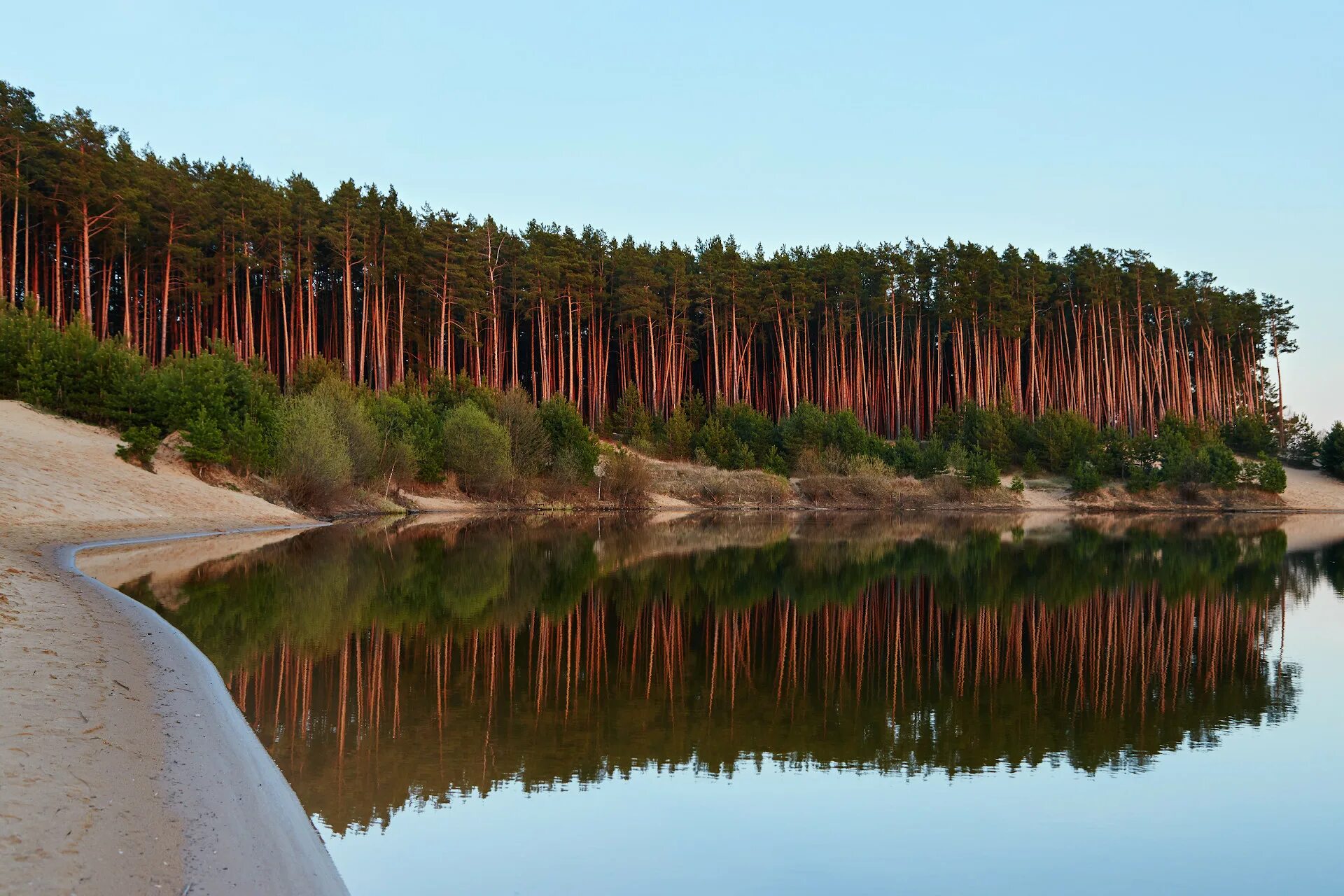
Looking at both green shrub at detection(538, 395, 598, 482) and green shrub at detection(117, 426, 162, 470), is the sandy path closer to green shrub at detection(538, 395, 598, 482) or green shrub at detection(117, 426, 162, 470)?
green shrub at detection(117, 426, 162, 470)

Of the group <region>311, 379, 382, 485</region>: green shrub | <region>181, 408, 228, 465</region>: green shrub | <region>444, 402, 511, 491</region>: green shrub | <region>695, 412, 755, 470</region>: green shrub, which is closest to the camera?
<region>181, 408, 228, 465</region>: green shrub

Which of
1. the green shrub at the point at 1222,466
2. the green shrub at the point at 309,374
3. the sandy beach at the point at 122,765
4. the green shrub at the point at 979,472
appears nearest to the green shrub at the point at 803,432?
the green shrub at the point at 979,472

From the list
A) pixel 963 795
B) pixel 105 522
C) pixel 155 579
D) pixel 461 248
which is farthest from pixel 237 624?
pixel 461 248

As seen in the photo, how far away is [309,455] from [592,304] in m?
32.2

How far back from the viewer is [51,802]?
18.8 feet

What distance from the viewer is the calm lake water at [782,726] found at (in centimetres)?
752

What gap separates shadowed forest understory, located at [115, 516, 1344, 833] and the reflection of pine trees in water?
47 mm

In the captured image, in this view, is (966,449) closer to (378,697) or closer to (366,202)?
(366,202)

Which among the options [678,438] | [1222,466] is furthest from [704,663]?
[1222,466]

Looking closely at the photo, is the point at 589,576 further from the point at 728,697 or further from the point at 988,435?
the point at 988,435

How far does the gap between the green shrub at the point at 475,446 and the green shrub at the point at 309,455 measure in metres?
8.52

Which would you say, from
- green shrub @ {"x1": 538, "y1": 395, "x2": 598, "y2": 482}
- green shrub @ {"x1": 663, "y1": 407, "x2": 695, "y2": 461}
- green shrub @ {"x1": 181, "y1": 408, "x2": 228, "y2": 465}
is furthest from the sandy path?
green shrub @ {"x1": 663, "y1": 407, "x2": 695, "y2": 461}

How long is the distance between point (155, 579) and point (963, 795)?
16312 millimetres

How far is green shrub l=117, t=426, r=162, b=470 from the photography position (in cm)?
3472
